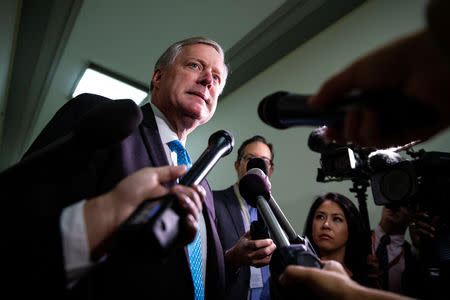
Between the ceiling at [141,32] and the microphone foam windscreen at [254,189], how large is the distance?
210 cm

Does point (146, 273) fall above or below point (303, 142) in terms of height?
below

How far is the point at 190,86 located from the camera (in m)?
1.16

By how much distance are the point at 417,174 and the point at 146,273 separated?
1.13m

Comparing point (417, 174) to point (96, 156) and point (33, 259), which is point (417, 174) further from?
point (33, 259)

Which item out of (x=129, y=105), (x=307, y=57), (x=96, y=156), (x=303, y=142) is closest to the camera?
(x=129, y=105)

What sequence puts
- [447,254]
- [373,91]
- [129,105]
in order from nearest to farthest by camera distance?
[373,91] < [129,105] < [447,254]

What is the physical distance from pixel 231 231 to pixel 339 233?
25.7 inches

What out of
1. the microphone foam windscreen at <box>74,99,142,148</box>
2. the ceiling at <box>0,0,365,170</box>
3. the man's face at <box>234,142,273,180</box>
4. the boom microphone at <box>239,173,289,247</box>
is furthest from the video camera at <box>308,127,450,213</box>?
the ceiling at <box>0,0,365,170</box>

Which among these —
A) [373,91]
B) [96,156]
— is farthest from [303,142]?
[373,91]

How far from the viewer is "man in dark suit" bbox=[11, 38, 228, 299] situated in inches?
17.9

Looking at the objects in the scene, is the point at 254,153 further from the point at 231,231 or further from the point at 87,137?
the point at 87,137

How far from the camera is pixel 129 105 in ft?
2.00

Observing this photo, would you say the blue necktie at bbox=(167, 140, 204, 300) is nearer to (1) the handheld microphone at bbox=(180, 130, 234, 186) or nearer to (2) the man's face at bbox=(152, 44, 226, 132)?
(1) the handheld microphone at bbox=(180, 130, 234, 186)

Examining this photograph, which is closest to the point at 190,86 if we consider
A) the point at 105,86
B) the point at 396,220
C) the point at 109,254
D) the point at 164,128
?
the point at 164,128
